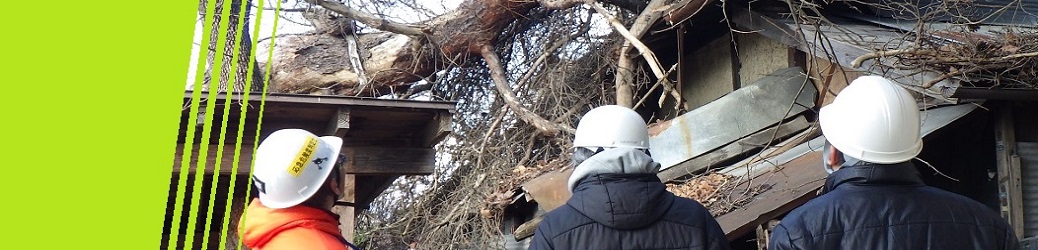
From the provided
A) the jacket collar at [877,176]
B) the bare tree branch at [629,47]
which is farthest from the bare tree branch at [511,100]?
the jacket collar at [877,176]

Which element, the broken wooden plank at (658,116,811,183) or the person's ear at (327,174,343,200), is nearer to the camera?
the person's ear at (327,174,343,200)

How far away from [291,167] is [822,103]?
4.95 meters

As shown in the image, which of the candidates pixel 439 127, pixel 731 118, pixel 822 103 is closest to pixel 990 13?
pixel 822 103

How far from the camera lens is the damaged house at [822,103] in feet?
16.6

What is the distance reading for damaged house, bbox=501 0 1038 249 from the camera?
16.6 feet

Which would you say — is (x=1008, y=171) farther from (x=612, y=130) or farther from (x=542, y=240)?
(x=542, y=240)

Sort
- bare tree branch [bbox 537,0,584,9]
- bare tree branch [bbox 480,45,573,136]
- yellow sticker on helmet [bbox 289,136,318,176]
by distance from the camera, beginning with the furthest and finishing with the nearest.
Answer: bare tree branch [bbox 480,45,573,136], bare tree branch [bbox 537,0,584,9], yellow sticker on helmet [bbox 289,136,318,176]

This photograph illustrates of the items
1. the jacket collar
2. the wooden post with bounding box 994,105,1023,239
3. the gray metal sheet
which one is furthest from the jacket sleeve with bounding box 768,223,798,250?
the wooden post with bounding box 994,105,1023,239

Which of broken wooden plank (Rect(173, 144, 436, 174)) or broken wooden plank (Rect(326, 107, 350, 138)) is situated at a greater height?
broken wooden plank (Rect(326, 107, 350, 138))

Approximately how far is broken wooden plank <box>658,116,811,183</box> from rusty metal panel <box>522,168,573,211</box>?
2.28 ft

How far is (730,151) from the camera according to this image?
21.9 feet

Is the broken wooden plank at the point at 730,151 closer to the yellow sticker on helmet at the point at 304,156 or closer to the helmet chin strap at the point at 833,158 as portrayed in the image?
the helmet chin strap at the point at 833,158

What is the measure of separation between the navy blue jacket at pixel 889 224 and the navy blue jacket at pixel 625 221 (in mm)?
477

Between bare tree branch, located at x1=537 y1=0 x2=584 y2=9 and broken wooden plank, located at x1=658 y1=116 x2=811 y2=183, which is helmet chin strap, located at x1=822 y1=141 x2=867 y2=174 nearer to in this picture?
broken wooden plank, located at x1=658 y1=116 x2=811 y2=183
